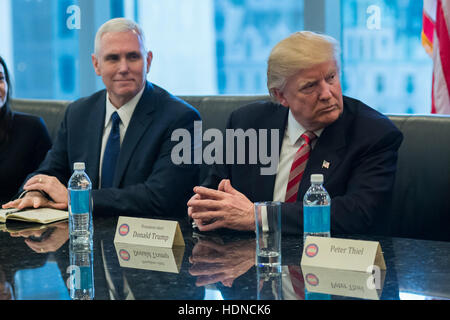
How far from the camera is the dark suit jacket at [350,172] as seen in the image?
2215mm

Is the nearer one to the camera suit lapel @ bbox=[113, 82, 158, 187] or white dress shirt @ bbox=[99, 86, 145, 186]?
suit lapel @ bbox=[113, 82, 158, 187]

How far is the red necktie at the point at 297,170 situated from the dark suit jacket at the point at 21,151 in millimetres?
1783

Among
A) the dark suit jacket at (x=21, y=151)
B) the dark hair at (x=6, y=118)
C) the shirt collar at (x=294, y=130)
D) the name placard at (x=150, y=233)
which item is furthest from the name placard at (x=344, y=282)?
the dark hair at (x=6, y=118)

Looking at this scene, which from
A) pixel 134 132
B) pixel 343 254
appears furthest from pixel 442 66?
pixel 343 254

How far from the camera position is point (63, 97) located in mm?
5684

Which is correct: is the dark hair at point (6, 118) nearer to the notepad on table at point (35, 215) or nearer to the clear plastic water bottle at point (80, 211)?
the notepad on table at point (35, 215)

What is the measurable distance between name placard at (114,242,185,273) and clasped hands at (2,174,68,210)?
697 mm

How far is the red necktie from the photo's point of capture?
2486mm

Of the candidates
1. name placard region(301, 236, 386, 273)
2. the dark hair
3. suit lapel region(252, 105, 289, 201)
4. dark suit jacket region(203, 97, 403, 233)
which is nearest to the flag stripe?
dark suit jacket region(203, 97, 403, 233)

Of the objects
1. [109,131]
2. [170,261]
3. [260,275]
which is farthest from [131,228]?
[109,131]

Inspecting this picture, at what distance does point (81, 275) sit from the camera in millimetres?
1689

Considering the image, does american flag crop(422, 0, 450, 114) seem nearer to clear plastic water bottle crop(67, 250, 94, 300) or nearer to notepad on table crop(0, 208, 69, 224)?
notepad on table crop(0, 208, 69, 224)

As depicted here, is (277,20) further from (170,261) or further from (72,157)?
(170,261)

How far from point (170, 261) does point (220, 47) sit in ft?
10.7
